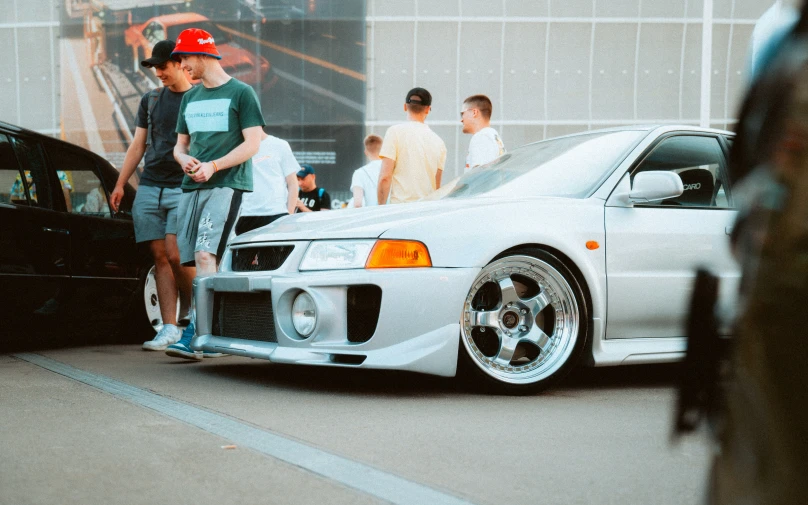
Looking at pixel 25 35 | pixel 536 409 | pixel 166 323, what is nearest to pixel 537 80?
pixel 25 35

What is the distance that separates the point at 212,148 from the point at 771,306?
5323 millimetres

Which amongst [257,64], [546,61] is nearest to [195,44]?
[257,64]

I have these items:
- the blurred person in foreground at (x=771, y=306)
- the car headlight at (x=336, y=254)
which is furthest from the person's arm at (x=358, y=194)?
the blurred person in foreground at (x=771, y=306)

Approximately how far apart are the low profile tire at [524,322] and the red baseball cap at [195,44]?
257cm

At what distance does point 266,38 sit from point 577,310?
18.1 metres

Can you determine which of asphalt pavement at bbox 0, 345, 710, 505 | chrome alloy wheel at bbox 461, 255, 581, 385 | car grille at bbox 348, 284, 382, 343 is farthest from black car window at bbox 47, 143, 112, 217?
chrome alloy wheel at bbox 461, 255, 581, 385

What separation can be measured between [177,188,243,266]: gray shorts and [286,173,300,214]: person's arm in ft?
5.27

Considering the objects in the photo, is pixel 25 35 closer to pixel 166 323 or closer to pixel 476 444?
pixel 166 323

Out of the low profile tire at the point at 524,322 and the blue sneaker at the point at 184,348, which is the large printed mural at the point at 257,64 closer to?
the blue sneaker at the point at 184,348

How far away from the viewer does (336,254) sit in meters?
4.59

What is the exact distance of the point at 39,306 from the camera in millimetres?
6273

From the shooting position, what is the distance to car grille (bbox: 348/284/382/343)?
4.47 m

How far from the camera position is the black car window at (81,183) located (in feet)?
22.3

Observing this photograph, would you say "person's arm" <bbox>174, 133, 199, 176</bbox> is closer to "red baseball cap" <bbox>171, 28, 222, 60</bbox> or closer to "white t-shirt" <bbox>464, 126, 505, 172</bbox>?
"red baseball cap" <bbox>171, 28, 222, 60</bbox>
